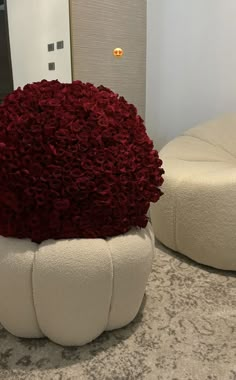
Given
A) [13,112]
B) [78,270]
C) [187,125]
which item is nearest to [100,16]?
[187,125]

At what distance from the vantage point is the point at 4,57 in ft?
6.31

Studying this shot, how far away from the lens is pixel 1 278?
0.96 meters

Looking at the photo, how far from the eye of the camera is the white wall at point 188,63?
2266 millimetres

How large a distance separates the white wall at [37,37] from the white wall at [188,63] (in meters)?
0.77

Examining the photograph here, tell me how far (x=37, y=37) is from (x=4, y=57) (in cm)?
24

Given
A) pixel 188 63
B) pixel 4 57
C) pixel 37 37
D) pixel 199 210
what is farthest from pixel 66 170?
pixel 188 63

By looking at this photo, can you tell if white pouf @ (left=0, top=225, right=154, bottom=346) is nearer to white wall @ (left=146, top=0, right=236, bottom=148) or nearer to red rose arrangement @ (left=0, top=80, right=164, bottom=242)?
red rose arrangement @ (left=0, top=80, right=164, bottom=242)

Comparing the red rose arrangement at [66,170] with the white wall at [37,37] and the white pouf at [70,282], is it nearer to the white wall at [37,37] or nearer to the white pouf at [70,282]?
the white pouf at [70,282]

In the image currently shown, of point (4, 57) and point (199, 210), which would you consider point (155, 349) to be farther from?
point (4, 57)

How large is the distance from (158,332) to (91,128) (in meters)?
0.65

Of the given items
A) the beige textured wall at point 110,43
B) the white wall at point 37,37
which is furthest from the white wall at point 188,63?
the white wall at point 37,37

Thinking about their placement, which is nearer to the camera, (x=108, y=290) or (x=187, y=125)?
(x=108, y=290)

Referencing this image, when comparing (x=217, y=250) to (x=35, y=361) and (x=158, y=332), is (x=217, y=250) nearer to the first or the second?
(x=158, y=332)

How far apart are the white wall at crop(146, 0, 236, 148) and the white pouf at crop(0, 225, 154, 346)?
164cm
